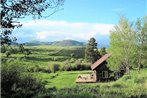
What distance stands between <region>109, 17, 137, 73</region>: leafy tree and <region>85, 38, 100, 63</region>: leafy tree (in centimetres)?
3035

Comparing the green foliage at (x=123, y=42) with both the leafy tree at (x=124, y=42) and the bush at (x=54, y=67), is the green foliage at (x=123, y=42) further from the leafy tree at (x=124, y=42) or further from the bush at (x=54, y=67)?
the bush at (x=54, y=67)

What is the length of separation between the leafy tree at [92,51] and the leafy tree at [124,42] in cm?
3035

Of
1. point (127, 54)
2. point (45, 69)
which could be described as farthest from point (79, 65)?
point (127, 54)

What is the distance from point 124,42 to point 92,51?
33399 millimetres

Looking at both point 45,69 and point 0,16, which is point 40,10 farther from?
point 45,69

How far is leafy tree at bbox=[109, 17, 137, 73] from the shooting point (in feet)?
154

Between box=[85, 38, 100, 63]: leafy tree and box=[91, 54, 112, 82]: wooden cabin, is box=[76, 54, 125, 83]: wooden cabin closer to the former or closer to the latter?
box=[91, 54, 112, 82]: wooden cabin

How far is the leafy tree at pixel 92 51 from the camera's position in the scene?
7910 centimetres

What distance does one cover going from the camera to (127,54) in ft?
156

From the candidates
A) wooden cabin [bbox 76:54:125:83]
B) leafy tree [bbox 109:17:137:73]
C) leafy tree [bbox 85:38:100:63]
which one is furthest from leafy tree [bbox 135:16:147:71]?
leafy tree [bbox 85:38:100:63]

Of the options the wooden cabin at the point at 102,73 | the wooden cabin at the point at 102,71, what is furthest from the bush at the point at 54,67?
the wooden cabin at the point at 102,71

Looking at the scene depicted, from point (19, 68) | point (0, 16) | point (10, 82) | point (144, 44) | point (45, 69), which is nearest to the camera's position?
point (0, 16)

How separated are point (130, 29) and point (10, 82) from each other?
36.7m

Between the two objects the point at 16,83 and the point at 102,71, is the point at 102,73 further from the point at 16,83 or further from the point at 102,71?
the point at 16,83
